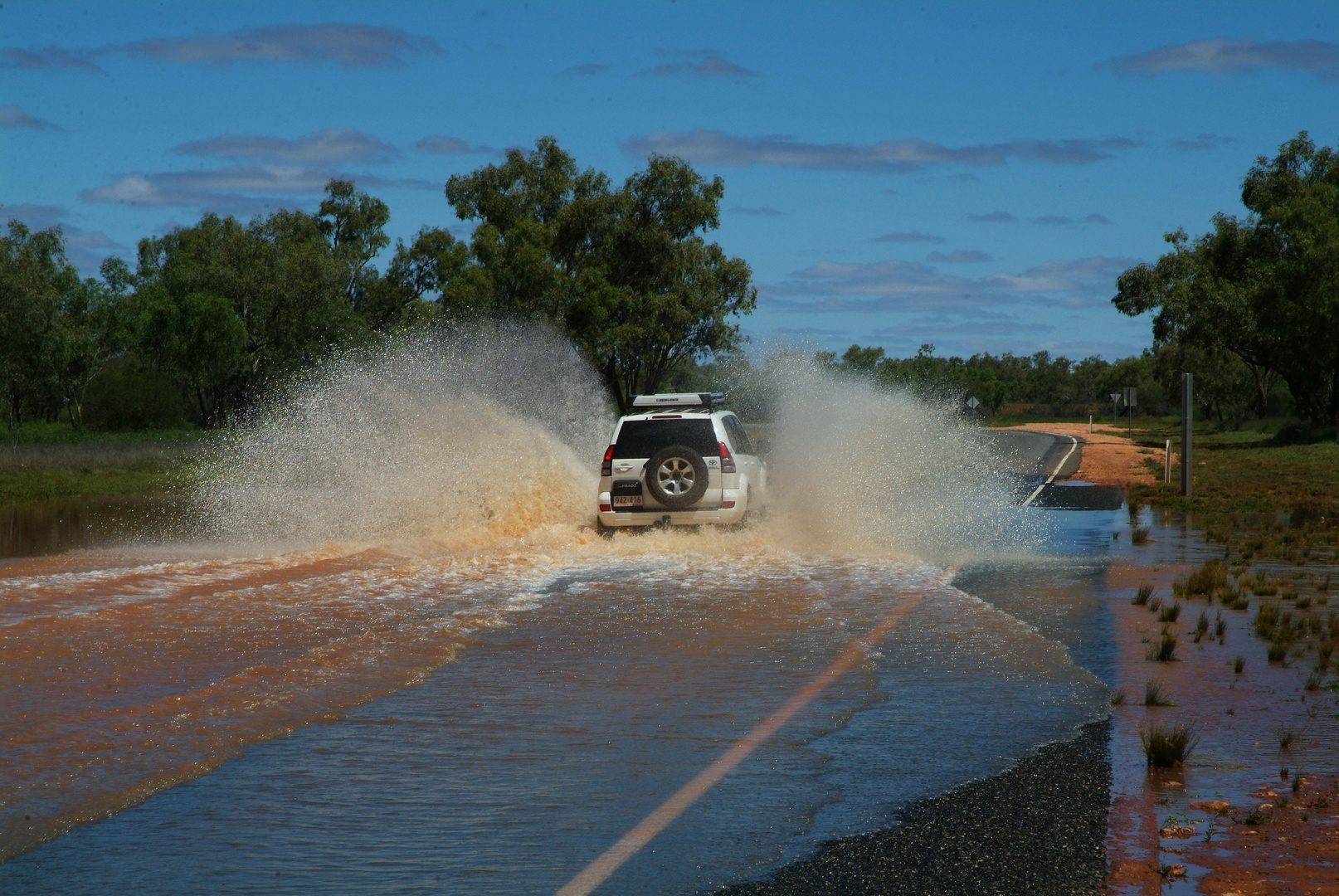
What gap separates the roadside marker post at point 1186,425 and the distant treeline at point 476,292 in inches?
1262

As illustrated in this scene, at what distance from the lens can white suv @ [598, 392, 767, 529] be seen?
1570 cm

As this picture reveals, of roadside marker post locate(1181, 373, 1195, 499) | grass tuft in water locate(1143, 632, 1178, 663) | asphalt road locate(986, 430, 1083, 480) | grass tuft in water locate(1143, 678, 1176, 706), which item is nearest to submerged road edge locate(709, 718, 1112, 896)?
grass tuft in water locate(1143, 678, 1176, 706)

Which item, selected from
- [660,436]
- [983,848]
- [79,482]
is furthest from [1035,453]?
→ [983,848]

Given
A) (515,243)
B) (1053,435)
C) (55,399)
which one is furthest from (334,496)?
(55,399)

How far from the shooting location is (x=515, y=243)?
55.4 metres

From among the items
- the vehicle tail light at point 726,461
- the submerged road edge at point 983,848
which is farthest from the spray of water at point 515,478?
the submerged road edge at point 983,848

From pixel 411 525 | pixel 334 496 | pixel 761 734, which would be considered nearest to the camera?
pixel 761 734

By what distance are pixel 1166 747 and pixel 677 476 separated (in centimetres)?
978

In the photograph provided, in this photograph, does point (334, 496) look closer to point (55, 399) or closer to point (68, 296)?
point (68, 296)

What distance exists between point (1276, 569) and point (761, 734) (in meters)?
9.30

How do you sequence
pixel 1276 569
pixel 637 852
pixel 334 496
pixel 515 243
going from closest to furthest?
pixel 637 852, pixel 1276 569, pixel 334 496, pixel 515 243

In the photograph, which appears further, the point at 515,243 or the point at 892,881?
the point at 515,243

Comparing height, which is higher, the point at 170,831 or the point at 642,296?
the point at 642,296

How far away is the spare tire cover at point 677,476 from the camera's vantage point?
51.4 feet
